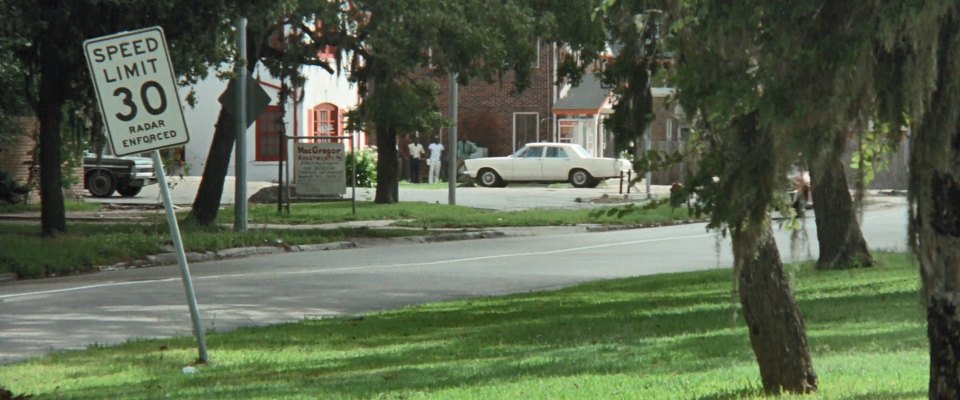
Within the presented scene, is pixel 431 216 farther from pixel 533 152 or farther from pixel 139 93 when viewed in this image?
pixel 533 152

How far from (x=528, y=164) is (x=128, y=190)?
54.9 ft

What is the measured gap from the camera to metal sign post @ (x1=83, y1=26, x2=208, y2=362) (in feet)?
37.8

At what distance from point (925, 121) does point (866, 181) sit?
1.98 ft

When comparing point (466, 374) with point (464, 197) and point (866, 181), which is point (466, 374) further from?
point (464, 197)

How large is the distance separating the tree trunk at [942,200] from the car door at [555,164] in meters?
47.6

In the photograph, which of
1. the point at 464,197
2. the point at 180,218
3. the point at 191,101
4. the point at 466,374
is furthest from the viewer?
the point at 464,197

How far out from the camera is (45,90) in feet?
76.9

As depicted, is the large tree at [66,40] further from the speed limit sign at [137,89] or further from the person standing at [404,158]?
the person standing at [404,158]

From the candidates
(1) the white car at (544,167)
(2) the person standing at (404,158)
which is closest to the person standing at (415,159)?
(2) the person standing at (404,158)

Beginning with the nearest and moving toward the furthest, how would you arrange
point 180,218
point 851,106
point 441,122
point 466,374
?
point 851,106 < point 466,374 < point 180,218 < point 441,122

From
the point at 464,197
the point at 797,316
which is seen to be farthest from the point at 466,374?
the point at 464,197

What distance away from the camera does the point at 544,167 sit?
54625mm

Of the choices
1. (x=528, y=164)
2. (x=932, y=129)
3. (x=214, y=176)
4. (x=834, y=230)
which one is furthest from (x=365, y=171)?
(x=932, y=129)

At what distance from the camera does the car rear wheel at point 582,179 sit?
53812 millimetres
